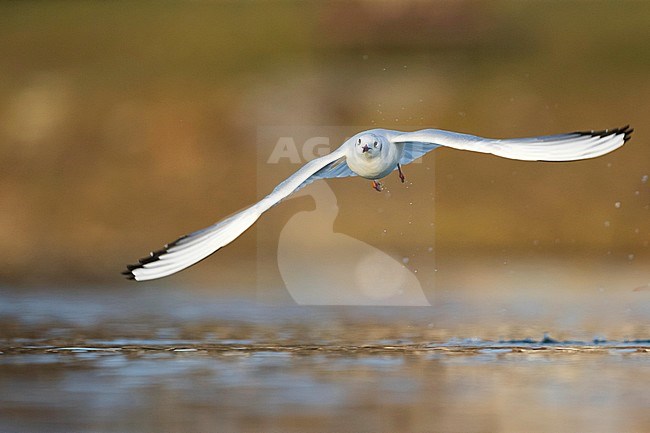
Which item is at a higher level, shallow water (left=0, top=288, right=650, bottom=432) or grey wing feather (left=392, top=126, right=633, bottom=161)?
grey wing feather (left=392, top=126, right=633, bottom=161)

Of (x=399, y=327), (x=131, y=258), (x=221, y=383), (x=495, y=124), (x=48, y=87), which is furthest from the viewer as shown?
(x=48, y=87)

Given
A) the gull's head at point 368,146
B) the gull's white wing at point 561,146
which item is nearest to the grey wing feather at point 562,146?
the gull's white wing at point 561,146

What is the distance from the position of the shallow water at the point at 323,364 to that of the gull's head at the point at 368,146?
3.06 feet

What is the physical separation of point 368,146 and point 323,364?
44.3 inches

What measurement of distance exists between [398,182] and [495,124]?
1.18 metres

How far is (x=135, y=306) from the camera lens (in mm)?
7699

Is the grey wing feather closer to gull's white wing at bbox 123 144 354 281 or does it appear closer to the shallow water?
gull's white wing at bbox 123 144 354 281

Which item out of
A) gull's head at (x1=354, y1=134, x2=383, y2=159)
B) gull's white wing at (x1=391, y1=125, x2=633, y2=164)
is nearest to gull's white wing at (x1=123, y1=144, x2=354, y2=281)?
gull's head at (x1=354, y1=134, x2=383, y2=159)

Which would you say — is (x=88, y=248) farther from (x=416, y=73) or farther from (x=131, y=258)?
(x=416, y=73)

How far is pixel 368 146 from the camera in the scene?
545cm

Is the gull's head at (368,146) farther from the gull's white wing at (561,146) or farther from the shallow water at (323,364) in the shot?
the shallow water at (323,364)

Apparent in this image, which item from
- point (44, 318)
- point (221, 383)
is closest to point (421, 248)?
point (44, 318)

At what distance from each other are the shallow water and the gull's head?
932 mm

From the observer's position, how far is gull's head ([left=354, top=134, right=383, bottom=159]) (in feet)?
17.9
